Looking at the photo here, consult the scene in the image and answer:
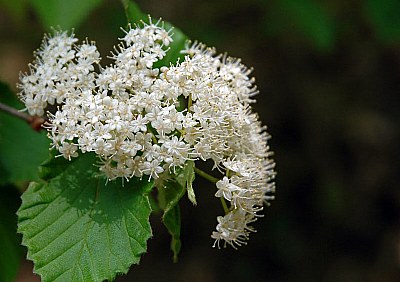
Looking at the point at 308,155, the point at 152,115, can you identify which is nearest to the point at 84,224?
the point at 152,115

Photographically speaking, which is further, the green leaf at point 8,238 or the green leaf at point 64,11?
the green leaf at point 64,11

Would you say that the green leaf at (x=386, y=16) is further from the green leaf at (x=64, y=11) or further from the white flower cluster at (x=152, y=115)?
the white flower cluster at (x=152, y=115)

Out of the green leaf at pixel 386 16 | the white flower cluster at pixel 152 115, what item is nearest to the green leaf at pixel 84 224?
the white flower cluster at pixel 152 115

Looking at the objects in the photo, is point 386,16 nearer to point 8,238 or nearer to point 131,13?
point 131,13

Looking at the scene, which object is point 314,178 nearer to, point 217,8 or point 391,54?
point 391,54

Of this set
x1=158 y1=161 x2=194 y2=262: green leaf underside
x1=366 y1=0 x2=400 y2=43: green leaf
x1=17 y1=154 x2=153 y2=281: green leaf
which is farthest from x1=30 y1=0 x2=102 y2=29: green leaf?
x1=366 y1=0 x2=400 y2=43: green leaf

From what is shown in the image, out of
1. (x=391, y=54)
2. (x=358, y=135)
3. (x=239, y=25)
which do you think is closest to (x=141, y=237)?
(x=239, y=25)
